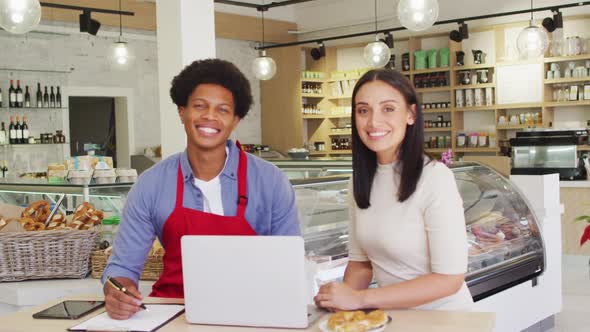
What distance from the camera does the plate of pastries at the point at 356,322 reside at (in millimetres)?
1712

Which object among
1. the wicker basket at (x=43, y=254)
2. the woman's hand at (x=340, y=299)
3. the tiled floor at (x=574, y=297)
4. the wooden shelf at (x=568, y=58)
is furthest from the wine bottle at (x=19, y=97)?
the woman's hand at (x=340, y=299)

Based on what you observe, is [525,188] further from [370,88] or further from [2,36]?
[2,36]

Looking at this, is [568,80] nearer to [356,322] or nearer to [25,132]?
[25,132]

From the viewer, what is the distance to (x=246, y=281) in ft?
5.87

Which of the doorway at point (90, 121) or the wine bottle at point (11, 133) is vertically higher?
the doorway at point (90, 121)

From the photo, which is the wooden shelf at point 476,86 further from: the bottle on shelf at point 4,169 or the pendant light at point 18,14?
the pendant light at point 18,14

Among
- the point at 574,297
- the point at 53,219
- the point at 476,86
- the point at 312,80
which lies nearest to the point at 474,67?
the point at 476,86

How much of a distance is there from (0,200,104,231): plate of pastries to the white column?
3.22 ft

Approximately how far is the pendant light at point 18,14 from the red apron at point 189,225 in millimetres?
2931

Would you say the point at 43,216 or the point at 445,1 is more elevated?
the point at 445,1

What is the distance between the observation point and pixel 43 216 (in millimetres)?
3600

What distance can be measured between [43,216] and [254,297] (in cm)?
215

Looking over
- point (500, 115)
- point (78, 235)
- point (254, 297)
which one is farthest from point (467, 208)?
point (500, 115)

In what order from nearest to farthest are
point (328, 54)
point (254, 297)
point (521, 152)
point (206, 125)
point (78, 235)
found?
1. point (254, 297)
2. point (206, 125)
3. point (78, 235)
4. point (521, 152)
5. point (328, 54)
